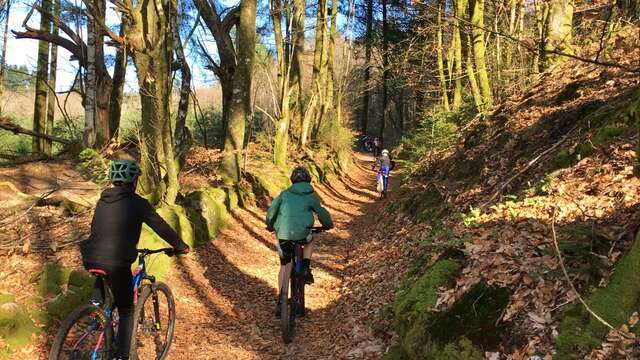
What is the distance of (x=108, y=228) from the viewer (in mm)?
3932

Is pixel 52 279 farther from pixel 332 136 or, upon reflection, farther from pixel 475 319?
pixel 332 136

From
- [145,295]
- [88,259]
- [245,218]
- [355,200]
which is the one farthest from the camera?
[355,200]

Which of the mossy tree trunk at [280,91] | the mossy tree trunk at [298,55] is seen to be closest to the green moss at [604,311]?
the mossy tree trunk at [280,91]

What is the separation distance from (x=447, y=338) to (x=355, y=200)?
14.7 metres

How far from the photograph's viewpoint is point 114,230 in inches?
155

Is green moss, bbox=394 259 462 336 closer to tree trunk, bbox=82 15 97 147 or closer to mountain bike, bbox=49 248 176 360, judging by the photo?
mountain bike, bbox=49 248 176 360

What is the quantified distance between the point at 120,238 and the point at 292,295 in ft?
9.19

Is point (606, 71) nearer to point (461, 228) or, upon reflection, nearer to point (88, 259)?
point (461, 228)

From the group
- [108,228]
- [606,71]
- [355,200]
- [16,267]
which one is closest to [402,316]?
[108,228]

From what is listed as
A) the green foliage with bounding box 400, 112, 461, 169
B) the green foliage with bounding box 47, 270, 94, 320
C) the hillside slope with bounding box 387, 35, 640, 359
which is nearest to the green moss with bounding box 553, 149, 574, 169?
the hillside slope with bounding box 387, 35, 640, 359

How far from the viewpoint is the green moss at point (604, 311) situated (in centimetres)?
302

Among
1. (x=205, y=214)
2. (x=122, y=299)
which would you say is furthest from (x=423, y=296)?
(x=205, y=214)

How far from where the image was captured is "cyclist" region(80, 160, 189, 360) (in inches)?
154

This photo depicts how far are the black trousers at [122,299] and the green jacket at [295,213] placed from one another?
232cm
